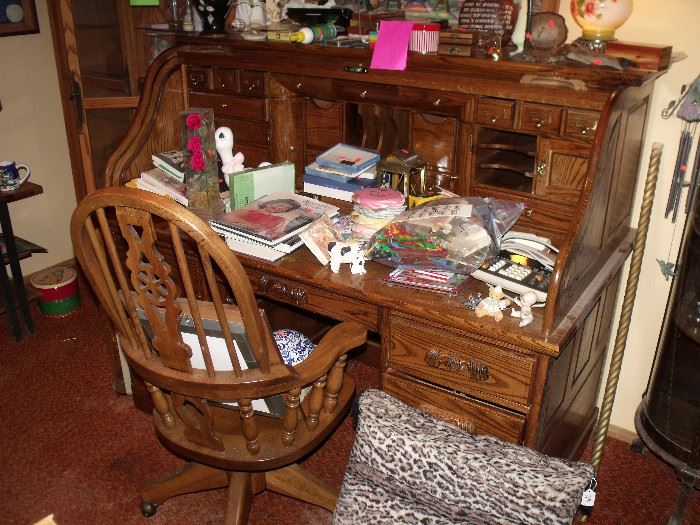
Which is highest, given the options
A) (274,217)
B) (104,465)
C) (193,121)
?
(193,121)

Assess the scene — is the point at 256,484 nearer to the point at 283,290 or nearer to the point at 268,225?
the point at 283,290

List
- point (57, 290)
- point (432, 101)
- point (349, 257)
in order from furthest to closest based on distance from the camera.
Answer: point (57, 290) < point (432, 101) < point (349, 257)

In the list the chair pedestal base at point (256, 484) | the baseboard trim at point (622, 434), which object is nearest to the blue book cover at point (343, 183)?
the chair pedestal base at point (256, 484)

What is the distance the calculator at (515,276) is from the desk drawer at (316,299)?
285 millimetres

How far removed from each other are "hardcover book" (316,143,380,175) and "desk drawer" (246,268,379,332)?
0.43 metres

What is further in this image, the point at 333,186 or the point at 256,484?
the point at 333,186

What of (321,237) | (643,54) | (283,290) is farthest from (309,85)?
(643,54)

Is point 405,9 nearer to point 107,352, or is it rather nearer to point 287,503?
point 287,503

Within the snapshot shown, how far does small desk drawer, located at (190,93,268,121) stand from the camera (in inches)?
84.0

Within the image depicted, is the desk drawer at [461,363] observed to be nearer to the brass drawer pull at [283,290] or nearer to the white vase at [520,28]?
the brass drawer pull at [283,290]

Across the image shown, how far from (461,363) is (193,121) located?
3.42 feet

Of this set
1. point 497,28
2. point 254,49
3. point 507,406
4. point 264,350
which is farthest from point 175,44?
point 507,406

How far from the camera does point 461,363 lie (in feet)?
Answer: 5.22

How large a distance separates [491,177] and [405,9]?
545 millimetres
